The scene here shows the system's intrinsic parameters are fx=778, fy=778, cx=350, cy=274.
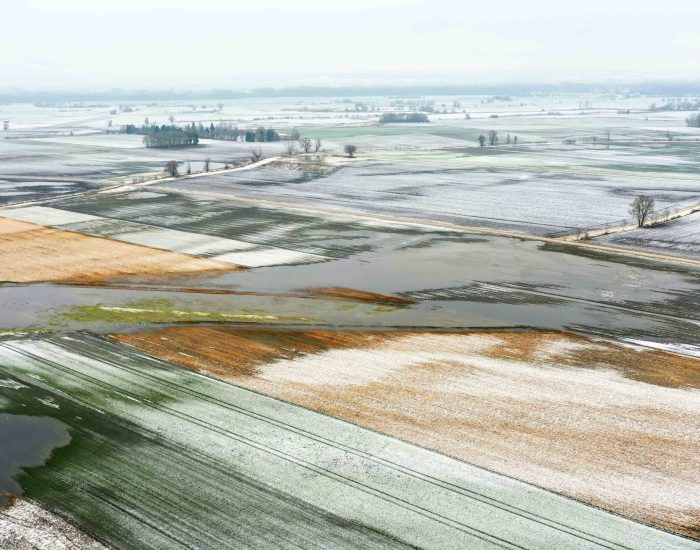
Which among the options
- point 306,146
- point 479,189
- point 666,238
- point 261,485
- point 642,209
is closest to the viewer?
point 261,485

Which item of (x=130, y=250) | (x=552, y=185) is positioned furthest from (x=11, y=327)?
(x=552, y=185)

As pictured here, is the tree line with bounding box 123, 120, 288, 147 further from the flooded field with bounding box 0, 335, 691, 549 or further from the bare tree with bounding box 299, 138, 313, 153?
the flooded field with bounding box 0, 335, 691, 549

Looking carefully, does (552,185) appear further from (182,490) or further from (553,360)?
(182,490)

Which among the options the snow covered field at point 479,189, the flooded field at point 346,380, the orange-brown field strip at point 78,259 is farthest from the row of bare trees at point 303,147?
the orange-brown field strip at point 78,259

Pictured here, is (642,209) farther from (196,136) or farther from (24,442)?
(196,136)

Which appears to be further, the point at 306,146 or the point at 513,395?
the point at 306,146

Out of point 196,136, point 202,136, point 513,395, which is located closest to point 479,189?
point 513,395
